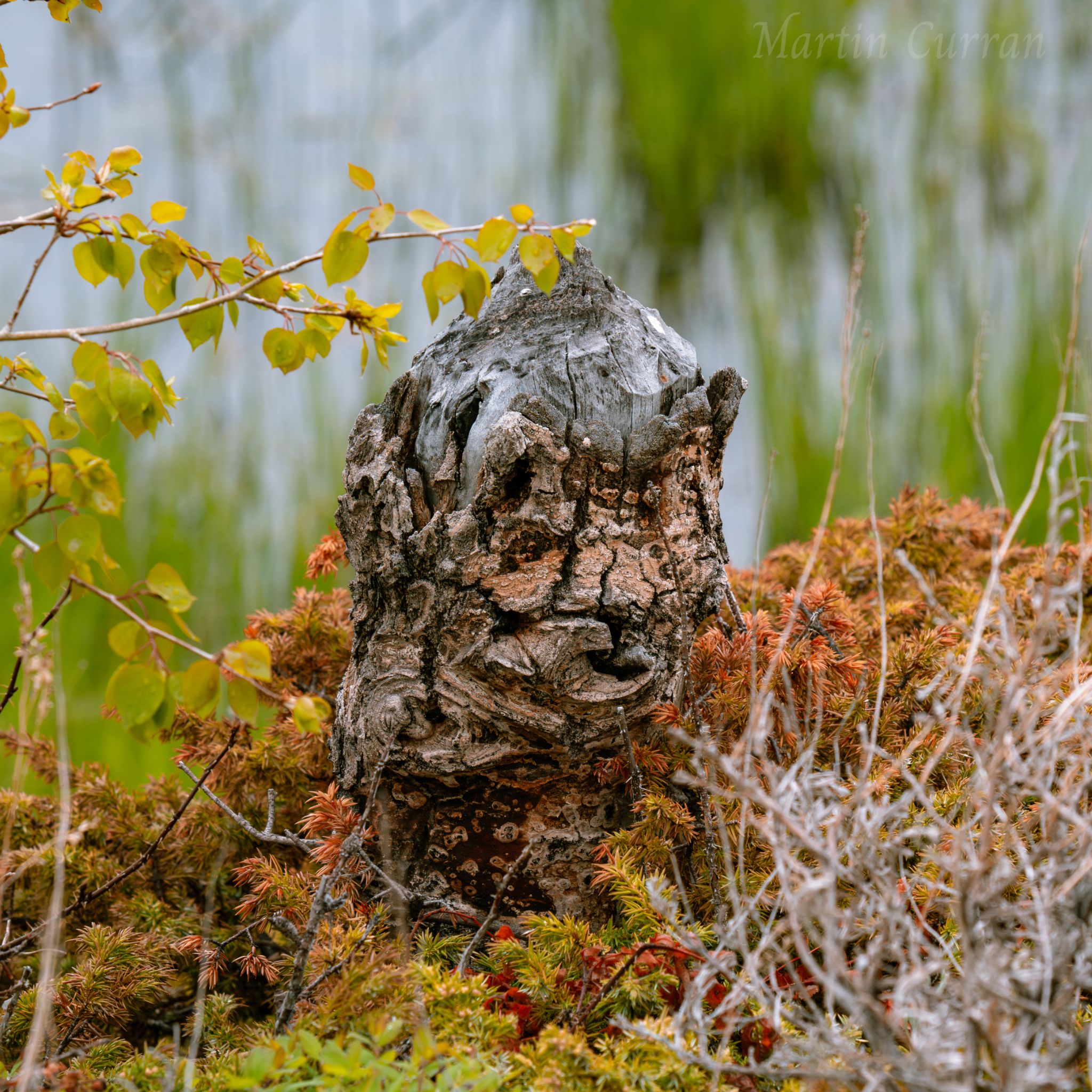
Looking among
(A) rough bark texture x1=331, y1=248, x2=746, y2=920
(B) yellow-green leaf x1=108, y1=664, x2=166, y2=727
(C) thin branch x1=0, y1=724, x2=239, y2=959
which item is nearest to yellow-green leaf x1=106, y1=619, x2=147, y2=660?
(B) yellow-green leaf x1=108, y1=664, x2=166, y2=727

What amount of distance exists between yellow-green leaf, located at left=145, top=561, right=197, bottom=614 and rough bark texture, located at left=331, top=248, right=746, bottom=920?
0.38 meters

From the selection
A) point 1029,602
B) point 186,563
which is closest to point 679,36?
point 186,563

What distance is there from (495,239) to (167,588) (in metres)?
0.52

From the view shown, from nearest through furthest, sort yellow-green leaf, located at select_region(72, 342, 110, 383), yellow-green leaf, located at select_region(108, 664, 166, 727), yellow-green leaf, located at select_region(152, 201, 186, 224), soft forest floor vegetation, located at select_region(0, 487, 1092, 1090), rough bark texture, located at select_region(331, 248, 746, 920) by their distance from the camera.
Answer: soft forest floor vegetation, located at select_region(0, 487, 1092, 1090)
yellow-green leaf, located at select_region(108, 664, 166, 727)
yellow-green leaf, located at select_region(72, 342, 110, 383)
yellow-green leaf, located at select_region(152, 201, 186, 224)
rough bark texture, located at select_region(331, 248, 746, 920)

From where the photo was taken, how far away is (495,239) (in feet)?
3.75

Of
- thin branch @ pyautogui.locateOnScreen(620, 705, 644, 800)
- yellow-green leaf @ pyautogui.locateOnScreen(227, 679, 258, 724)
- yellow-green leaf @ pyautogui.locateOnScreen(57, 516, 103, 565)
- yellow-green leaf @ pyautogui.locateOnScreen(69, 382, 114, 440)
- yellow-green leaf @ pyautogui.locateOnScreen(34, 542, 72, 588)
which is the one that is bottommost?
thin branch @ pyautogui.locateOnScreen(620, 705, 644, 800)

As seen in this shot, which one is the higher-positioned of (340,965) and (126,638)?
(126,638)

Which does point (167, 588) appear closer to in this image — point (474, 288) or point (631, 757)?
point (474, 288)

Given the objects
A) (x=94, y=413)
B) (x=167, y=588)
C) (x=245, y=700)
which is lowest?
(x=245, y=700)

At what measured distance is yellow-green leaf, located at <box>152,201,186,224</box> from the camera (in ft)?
4.01

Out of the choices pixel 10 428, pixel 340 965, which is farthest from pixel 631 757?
pixel 10 428

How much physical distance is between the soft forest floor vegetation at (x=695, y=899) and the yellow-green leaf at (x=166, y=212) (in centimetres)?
55

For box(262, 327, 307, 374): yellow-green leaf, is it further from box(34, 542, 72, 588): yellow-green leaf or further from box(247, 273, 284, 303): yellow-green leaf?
box(34, 542, 72, 588): yellow-green leaf

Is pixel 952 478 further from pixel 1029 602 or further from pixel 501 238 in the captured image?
pixel 501 238
